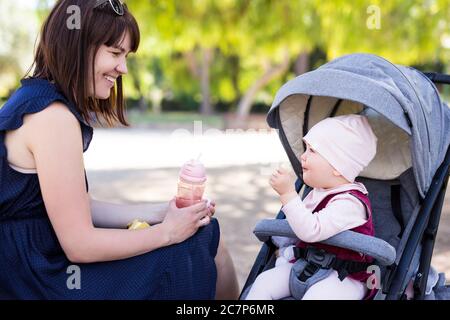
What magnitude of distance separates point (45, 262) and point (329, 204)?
1.00 meters

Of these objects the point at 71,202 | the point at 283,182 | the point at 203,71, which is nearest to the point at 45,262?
the point at 71,202

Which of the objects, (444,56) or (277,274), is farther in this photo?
(444,56)

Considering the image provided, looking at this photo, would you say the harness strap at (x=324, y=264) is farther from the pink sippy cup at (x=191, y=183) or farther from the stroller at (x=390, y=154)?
the pink sippy cup at (x=191, y=183)

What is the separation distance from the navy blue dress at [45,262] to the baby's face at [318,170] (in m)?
0.55

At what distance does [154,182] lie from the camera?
7984mm

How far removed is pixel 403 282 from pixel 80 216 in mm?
1136

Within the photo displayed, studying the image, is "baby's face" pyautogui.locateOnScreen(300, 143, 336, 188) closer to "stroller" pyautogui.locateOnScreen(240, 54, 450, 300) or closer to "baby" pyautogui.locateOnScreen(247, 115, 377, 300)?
"baby" pyautogui.locateOnScreen(247, 115, 377, 300)

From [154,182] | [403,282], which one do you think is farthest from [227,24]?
[403,282]

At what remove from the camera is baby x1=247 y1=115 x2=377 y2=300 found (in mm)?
2174

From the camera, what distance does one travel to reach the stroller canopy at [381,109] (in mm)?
2316

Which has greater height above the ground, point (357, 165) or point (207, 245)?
point (357, 165)

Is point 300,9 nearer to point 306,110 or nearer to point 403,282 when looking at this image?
point 306,110

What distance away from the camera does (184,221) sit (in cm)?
226
